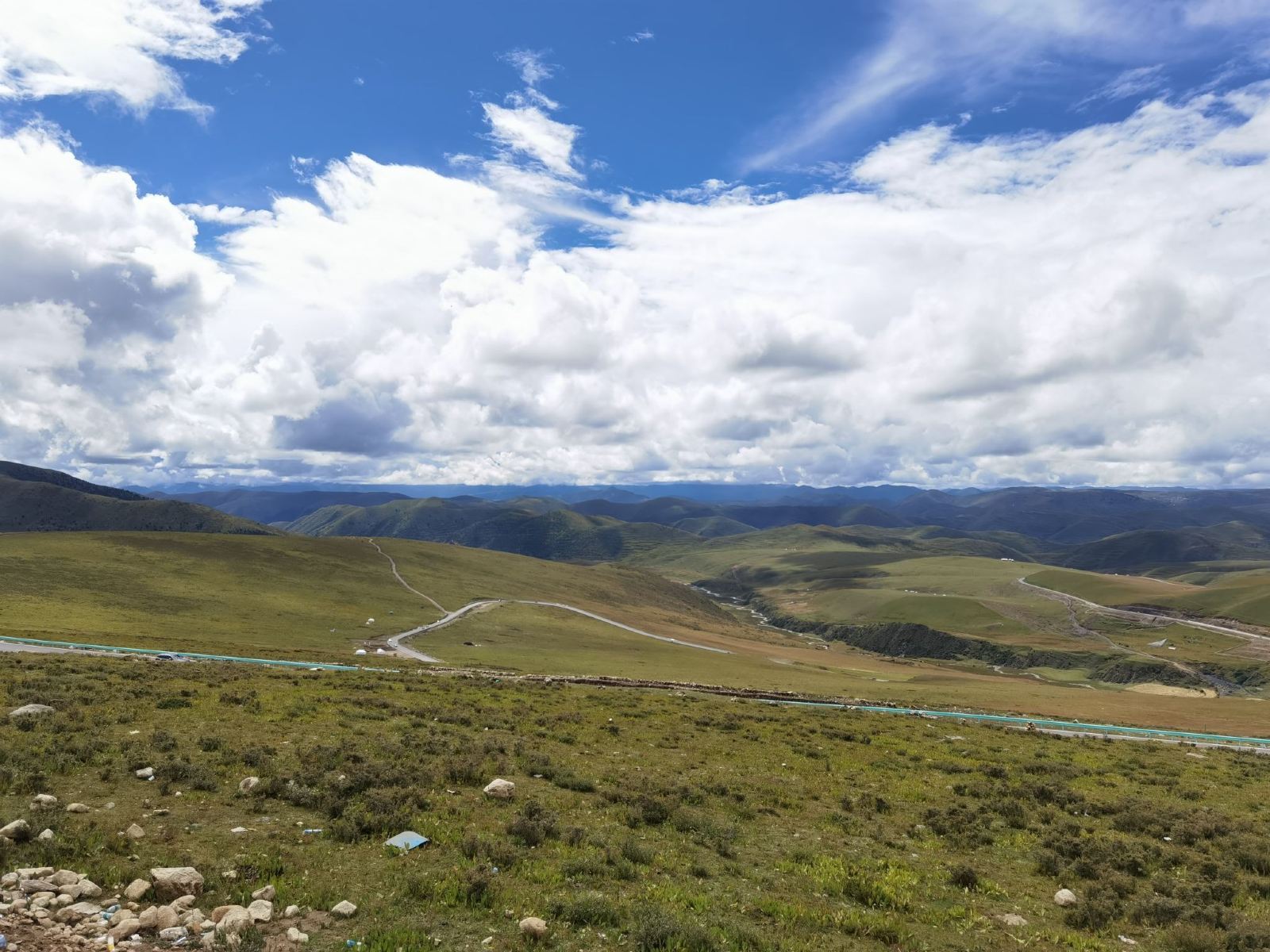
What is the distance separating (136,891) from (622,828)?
37.0 ft

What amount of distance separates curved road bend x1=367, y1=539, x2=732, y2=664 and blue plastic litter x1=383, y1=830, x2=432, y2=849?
2497 inches

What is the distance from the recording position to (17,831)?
1346 cm

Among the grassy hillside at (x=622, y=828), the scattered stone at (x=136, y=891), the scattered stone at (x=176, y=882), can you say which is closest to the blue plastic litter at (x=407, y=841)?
the grassy hillside at (x=622, y=828)

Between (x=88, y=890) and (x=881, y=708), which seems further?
(x=881, y=708)

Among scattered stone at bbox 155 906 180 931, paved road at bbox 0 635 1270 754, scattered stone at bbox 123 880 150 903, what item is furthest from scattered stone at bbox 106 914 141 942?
paved road at bbox 0 635 1270 754

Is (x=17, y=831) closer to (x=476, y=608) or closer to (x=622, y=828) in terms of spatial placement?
(x=622, y=828)

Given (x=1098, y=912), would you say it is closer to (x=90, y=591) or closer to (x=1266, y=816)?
(x=1266, y=816)

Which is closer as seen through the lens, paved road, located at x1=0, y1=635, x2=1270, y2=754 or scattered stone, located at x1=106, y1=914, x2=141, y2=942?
scattered stone, located at x1=106, y1=914, x2=141, y2=942

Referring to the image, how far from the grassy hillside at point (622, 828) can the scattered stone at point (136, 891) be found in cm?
73

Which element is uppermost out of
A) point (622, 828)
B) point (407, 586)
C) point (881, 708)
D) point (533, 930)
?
point (533, 930)

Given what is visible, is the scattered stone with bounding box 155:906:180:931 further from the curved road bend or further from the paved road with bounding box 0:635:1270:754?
the curved road bend

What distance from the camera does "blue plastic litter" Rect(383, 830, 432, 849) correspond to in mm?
15616

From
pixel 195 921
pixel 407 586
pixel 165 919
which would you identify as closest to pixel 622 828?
pixel 195 921

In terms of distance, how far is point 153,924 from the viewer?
11070 mm
